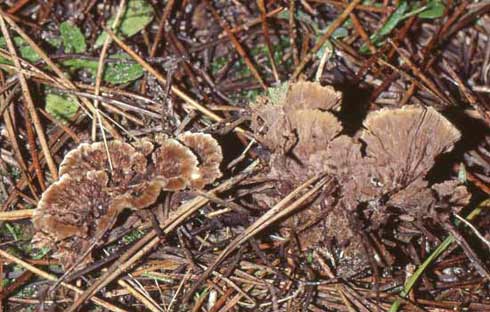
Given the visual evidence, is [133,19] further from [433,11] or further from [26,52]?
[433,11]

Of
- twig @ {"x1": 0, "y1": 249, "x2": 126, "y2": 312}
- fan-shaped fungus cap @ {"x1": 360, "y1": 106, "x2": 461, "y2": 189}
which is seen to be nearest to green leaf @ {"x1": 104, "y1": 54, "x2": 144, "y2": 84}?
twig @ {"x1": 0, "y1": 249, "x2": 126, "y2": 312}

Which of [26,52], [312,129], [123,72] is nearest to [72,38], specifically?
[26,52]

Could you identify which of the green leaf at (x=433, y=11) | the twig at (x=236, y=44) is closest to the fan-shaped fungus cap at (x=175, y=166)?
the twig at (x=236, y=44)

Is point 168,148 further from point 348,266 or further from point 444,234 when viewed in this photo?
point 444,234

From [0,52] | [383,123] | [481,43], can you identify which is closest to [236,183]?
[383,123]

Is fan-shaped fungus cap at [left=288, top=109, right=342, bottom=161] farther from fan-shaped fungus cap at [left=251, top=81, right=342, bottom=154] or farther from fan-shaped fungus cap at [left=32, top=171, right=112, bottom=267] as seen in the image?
fan-shaped fungus cap at [left=32, top=171, right=112, bottom=267]

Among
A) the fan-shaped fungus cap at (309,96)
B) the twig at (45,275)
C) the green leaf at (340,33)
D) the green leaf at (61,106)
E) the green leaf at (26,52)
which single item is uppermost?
the green leaf at (340,33)

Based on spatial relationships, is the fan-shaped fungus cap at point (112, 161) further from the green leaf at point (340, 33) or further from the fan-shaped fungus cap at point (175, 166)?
the green leaf at point (340, 33)
